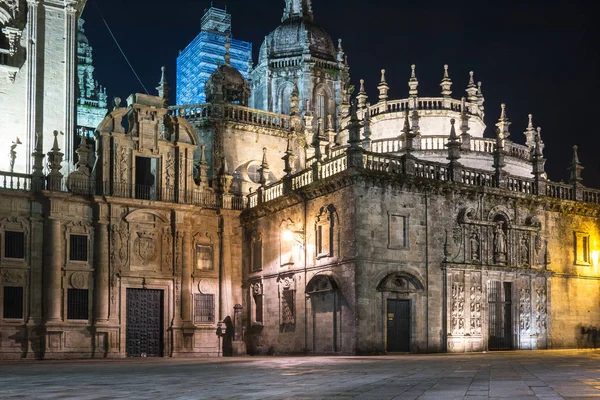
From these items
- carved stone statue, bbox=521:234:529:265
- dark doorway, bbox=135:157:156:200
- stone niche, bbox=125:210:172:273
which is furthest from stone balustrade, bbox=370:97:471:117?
stone niche, bbox=125:210:172:273

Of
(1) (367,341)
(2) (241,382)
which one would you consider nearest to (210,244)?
(1) (367,341)

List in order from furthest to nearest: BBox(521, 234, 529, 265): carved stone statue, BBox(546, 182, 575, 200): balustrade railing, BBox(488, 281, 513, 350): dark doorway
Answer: BBox(546, 182, 575, 200): balustrade railing < BBox(521, 234, 529, 265): carved stone statue < BBox(488, 281, 513, 350): dark doorway

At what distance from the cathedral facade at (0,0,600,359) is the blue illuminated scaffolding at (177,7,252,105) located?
25.6 m

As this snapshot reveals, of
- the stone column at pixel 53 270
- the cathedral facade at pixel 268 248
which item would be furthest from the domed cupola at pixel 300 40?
the stone column at pixel 53 270

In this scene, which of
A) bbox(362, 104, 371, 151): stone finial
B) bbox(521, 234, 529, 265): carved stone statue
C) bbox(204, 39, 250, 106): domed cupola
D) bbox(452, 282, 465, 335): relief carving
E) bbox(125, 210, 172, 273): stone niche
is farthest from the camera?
bbox(362, 104, 371, 151): stone finial

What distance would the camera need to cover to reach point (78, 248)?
36625 mm

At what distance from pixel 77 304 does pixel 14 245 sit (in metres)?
4.06

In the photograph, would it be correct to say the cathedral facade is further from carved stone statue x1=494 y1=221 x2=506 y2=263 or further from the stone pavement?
the stone pavement

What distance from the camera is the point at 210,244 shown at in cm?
4056

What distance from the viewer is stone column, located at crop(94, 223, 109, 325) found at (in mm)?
36344

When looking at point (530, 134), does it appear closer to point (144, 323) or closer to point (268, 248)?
point (268, 248)

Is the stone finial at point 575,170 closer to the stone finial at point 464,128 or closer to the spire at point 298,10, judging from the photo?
the stone finial at point 464,128

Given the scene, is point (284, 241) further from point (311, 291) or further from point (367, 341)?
point (367, 341)

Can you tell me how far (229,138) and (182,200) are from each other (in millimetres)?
6308
